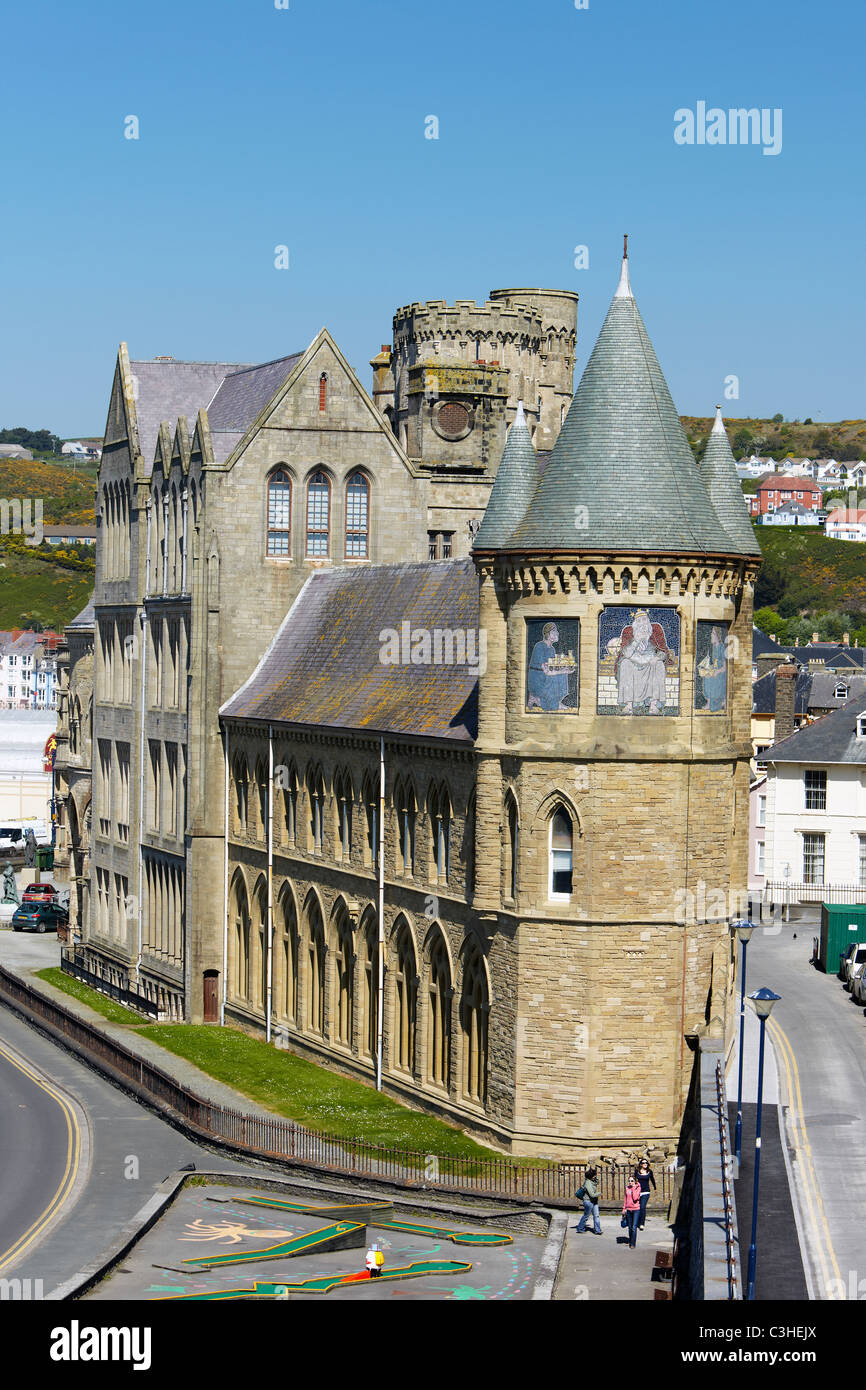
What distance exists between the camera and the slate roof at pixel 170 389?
3036 inches

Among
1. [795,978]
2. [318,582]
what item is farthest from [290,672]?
[795,978]

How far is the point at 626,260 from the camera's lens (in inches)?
1834

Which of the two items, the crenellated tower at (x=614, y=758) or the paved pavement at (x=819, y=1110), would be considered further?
the crenellated tower at (x=614, y=758)

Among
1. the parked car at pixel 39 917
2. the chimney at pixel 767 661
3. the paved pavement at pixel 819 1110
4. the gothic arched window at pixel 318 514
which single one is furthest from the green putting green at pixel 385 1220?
the chimney at pixel 767 661

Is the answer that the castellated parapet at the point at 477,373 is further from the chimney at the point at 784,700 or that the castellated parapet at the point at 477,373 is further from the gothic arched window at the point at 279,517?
the chimney at the point at 784,700

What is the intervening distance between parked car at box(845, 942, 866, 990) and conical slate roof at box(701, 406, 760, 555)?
50.9ft

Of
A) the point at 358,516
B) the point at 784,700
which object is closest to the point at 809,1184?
the point at 358,516

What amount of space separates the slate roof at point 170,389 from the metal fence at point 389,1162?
96.7ft

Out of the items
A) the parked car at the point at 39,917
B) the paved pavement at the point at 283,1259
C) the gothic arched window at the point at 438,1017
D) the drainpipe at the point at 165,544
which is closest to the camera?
the paved pavement at the point at 283,1259

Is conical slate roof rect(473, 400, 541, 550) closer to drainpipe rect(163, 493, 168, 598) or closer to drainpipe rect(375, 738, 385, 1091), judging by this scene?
drainpipe rect(375, 738, 385, 1091)

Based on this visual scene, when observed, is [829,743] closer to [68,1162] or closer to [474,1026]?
[474,1026]

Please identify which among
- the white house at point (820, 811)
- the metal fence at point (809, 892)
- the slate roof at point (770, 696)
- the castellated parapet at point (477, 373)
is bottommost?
the metal fence at point (809, 892)

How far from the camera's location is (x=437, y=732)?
50625mm
